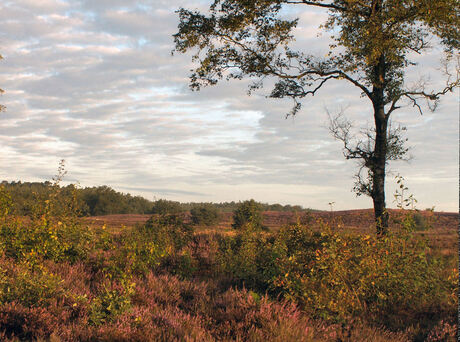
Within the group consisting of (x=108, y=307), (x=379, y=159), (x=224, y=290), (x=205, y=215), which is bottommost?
(x=224, y=290)

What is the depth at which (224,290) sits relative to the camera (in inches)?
311

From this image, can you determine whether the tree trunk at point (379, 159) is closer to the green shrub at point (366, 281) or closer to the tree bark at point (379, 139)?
the tree bark at point (379, 139)

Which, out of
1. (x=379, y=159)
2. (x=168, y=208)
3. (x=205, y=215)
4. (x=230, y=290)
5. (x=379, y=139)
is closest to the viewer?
(x=230, y=290)

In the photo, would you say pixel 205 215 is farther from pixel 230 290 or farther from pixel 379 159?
pixel 230 290

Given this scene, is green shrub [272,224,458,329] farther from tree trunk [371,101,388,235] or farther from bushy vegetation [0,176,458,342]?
tree trunk [371,101,388,235]

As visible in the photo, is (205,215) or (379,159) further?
(205,215)

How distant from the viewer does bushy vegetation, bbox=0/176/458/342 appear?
18.5 ft

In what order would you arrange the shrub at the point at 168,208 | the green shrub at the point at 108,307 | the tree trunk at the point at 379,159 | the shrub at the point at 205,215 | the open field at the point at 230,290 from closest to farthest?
the open field at the point at 230,290
the green shrub at the point at 108,307
the tree trunk at the point at 379,159
the shrub at the point at 168,208
the shrub at the point at 205,215

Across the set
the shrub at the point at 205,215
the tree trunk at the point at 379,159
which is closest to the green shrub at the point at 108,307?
the tree trunk at the point at 379,159

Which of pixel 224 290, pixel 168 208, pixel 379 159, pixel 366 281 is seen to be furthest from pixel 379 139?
pixel 168 208

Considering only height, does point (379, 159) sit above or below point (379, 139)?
below

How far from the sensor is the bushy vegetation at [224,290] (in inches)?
222

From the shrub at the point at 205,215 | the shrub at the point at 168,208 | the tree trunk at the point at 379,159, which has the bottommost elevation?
the shrub at the point at 205,215

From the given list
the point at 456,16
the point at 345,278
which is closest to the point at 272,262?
the point at 345,278
